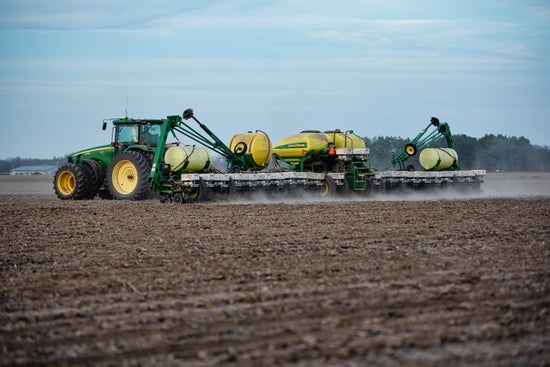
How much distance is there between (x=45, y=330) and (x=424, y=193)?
863 inches

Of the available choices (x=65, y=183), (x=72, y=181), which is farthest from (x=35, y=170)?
(x=72, y=181)

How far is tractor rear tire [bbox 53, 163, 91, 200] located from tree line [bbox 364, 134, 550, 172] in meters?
20.8

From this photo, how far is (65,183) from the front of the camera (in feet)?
81.6

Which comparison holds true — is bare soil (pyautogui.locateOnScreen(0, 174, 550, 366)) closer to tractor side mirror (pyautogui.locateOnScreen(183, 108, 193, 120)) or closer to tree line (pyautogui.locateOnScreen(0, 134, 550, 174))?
tractor side mirror (pyautogui.locateOnScreen(183, 108, 193, 120))

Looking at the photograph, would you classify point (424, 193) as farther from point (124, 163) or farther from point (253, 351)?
point (253, 351)

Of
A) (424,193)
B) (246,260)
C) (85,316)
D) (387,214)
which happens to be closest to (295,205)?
(387,214)

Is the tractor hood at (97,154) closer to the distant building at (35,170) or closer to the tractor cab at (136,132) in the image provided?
the tractor cab at (136,132)

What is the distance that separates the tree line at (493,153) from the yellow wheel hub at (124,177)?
2153cm

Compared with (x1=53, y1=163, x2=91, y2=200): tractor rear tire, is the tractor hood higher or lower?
higher

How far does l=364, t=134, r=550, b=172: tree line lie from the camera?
4500 centimetres

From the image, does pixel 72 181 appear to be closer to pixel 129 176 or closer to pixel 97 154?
pixel 97 154

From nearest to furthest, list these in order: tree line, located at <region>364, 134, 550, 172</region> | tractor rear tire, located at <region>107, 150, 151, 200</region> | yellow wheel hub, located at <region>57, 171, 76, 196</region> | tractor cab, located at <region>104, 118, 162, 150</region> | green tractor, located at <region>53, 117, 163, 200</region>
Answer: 1. tractor rear tire, located at <region>107, 150, 151, 200</region>
2. green tractor, located at <region>53, 117, 163, 200</region>
3. tractor cab, located at <region>104, 118, 162, 150</region>
4. yellow wheel hub, located at <region>57, 171, 76, 196</region>
5. tree line, located at <region>364, 134, 550, 172</region>

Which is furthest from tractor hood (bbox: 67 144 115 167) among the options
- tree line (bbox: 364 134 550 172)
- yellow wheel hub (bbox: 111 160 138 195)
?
tree line (bbox: 364 134 550 172)

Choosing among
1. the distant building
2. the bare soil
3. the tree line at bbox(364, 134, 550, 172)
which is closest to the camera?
the bare soil
